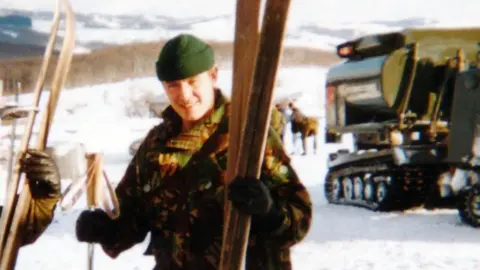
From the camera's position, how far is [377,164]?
1142 centimetres

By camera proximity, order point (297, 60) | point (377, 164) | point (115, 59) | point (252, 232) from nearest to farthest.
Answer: point (252, 232), point (377, 164), point (115, 59), point (297, 60)

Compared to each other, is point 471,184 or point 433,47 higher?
point 433,47

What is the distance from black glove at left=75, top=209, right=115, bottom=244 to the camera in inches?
103

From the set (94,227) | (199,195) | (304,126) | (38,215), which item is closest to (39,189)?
(38,215)

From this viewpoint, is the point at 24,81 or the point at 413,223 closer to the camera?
the point at 24,81

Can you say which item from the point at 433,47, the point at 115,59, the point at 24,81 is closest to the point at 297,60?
the point at 115,59

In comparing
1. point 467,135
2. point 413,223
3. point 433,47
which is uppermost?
point 433,47

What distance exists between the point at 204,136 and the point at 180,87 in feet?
0.47

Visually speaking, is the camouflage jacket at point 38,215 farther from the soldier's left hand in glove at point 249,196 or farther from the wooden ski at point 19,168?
the soldier's left hand in glove at point 249,196

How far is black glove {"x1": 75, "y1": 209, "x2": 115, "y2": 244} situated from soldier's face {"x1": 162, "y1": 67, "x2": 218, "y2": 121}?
15.3 inches

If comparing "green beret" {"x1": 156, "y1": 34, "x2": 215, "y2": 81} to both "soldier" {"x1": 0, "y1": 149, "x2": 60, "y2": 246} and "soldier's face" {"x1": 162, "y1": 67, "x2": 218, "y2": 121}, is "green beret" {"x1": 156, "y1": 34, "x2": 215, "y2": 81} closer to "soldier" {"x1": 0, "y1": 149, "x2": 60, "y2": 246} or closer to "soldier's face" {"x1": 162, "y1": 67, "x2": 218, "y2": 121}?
"soldier's face" {"x1": 162, "y1": 67, "x2": 218, "y2": 121}

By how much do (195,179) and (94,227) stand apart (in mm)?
342

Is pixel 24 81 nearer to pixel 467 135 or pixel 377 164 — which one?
pixel 467 135

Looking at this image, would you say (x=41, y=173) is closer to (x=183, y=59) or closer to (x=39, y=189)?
→ (x=39, y=189)
